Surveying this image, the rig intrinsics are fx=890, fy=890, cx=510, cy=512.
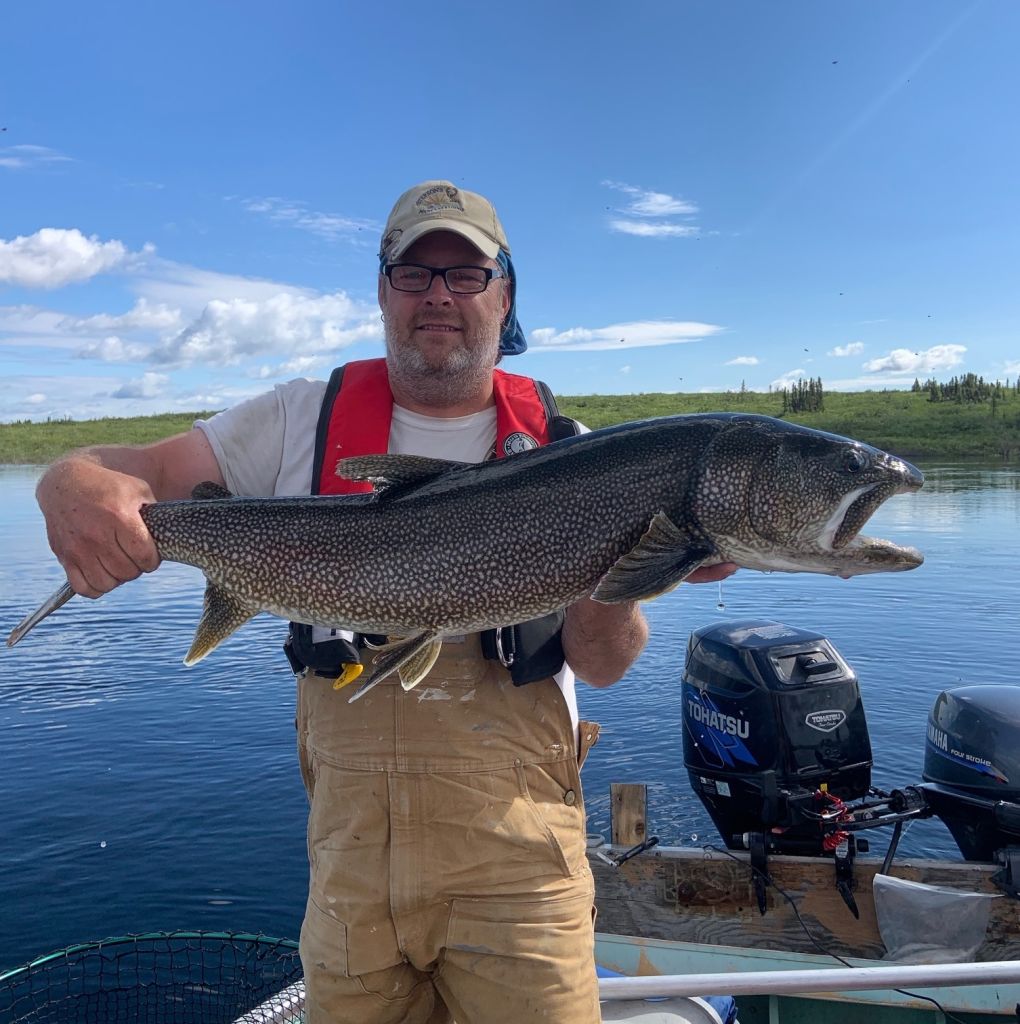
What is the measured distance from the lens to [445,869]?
3.30m

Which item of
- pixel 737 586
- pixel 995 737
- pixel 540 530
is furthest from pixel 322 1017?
pixel 737 586

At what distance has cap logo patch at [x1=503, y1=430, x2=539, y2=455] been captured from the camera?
3.85 m

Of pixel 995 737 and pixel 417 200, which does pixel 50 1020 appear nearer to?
pixel 417 200

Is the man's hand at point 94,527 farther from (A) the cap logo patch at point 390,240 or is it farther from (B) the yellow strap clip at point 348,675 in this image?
(A) the cap logo patch at point 390,240

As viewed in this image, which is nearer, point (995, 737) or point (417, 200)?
point (417, 200)

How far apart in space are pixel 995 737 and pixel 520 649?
417 centimetres

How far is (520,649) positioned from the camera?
11.4 ft

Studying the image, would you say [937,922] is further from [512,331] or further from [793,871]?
[512,331]

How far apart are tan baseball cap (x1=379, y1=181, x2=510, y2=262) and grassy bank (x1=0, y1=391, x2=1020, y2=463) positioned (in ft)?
137

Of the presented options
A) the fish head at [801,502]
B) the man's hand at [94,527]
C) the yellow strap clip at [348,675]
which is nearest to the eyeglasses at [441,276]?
the fish head at [801,502]

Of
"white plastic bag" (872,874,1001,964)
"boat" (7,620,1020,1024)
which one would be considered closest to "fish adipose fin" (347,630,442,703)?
"boat" (7,620,1020,1024)

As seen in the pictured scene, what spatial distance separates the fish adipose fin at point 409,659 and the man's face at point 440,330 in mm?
1151

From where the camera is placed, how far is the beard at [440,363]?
3820 millimetres

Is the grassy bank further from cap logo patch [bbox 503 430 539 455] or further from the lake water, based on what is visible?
cap logo patch [bbox 503 430 539 455]
